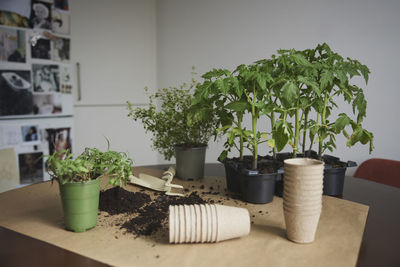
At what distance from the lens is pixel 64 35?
3.01 meters

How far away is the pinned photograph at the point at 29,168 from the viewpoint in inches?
111


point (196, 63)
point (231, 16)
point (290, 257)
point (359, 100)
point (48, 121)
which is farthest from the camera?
point (196, 63)

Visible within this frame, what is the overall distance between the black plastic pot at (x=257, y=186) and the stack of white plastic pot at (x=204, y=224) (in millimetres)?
307

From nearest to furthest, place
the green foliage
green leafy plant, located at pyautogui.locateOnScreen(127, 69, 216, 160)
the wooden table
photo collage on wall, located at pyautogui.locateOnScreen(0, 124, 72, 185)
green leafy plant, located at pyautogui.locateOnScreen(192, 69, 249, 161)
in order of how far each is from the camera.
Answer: the wooden table → the green foliage → green leafy plant, located at pyautogui.locateOnScreen(192, 69, 249, 161) → green leafy plant, located at pyautogui.locateOnScreen(127, 69, 216, 160) → photo collage on wall, located at pyautogui.locateOnScreen(0, 124, 72, 185)

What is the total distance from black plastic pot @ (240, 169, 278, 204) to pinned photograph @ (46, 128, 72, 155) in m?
2.30

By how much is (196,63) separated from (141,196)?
261cm

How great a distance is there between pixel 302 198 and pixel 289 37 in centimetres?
234

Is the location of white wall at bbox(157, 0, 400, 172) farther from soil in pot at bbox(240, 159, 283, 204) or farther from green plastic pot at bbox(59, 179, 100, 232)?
A: green plastic pot at bbox(59, 179, 100, 232)

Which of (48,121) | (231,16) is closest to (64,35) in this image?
(48,121)

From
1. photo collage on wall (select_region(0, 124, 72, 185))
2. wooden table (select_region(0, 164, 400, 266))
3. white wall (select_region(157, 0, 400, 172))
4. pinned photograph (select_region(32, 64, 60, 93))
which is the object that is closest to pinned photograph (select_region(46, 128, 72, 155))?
photo collage on wall (select_region(0, 124, 72, 185))

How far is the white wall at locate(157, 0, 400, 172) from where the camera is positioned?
97.7 inches

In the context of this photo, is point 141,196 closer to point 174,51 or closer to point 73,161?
point 73,161

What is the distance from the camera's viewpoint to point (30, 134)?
9.36 ft

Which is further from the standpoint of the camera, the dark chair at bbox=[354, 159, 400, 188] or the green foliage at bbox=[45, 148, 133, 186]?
the dark chair at bbox=[354, 159, 400, 188]
